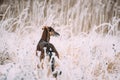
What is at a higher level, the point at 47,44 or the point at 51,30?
the point at 51,30

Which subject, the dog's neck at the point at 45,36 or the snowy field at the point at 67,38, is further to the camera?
the dog's neck at the point at 45,36

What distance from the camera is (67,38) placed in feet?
10.1

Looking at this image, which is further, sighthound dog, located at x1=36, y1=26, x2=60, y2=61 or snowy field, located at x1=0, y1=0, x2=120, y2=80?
sighthound dog, located at x1=36, y1=26, x2=60, y2=61

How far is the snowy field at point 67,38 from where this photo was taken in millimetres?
2945

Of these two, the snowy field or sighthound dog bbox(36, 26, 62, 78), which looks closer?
the snowy field

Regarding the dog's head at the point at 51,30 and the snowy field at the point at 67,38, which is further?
the dog's head at the point at 51,30

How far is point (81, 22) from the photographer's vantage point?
10.1 feet

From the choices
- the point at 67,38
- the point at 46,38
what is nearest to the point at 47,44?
the point at 46,38

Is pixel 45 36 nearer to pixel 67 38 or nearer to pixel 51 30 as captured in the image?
pixel 51 30

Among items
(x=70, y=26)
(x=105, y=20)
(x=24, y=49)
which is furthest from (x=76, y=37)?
(x=24, y=49)

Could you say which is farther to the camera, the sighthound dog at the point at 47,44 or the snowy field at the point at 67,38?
the sighthound dog at the point at 47,44

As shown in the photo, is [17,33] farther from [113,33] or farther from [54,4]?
[113,33]

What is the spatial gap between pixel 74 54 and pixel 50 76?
12.1 inches

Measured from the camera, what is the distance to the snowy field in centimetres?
295
